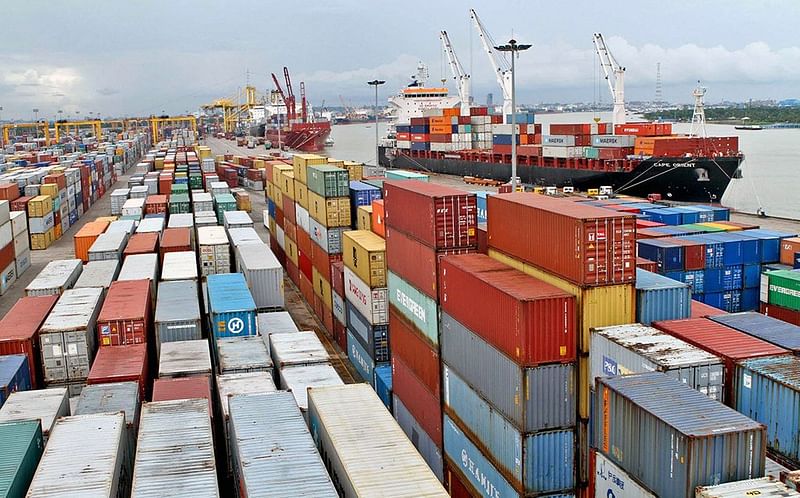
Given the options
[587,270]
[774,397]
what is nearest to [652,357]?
[774,397]

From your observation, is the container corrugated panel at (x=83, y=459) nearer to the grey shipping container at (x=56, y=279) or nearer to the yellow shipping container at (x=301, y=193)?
the grey shipping container at (x=56, y=279)

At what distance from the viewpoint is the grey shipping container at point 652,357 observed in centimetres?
1339

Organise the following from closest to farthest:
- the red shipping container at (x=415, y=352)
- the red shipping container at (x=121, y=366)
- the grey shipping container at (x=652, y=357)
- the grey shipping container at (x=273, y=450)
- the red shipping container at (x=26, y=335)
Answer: the grey shipping container at (x=273, y=450) < the grey shipping container at (x=652, y=357) < the red shipping container at (x=415, y=352) < the red shipping container at (x=121, y=366) < the red shipping container at (x=26, y=335)

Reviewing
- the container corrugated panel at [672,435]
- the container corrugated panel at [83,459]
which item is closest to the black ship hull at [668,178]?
the container corrugated panel at [672,435]

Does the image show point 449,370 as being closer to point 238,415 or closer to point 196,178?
point 238,415

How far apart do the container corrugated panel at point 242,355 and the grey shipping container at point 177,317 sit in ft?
4.55

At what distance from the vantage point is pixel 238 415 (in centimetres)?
1541

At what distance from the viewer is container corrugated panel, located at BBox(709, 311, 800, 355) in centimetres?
1479

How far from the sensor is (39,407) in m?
18.0

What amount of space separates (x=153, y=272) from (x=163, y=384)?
1306 cm

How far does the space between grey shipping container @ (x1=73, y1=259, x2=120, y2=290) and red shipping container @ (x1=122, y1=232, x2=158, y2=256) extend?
5.62 ft

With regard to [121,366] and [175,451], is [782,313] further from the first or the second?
[121,366]

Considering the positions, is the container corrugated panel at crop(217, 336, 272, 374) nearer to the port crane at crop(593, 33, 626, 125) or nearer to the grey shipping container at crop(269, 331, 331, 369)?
the grey shipping container at crop(269, 331, 331, 369)

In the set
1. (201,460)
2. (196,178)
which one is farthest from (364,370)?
(196,178)
